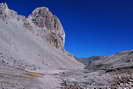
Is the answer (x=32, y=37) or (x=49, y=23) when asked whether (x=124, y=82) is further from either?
(x=49, y=23)

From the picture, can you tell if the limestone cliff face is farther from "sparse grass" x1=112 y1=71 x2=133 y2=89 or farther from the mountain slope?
"sparse grass" x1=112 y1=71 x2=133 y2=89

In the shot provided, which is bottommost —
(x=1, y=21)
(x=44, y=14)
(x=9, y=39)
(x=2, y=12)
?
(x=9, y=39)

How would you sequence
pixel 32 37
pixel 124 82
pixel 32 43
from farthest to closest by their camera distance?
1. pixel 32 37
2. pixel 32 43
3. pixel 124 82

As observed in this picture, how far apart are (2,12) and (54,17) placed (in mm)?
70230

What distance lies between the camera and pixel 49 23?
150375 mm

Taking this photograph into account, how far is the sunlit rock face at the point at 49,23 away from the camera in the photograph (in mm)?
136875

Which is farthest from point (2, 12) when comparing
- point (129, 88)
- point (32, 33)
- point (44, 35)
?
point (129, 88)

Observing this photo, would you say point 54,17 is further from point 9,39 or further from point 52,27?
point 9,39

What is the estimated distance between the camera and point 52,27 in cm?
15212

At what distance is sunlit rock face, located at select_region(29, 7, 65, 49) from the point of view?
137 metres

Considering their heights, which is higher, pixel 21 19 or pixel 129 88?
pixel 21 19

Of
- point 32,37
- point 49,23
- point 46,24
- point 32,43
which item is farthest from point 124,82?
point 49,23

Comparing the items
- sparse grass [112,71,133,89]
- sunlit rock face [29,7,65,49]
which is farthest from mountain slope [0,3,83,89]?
sparse grass [112,71,133,89]

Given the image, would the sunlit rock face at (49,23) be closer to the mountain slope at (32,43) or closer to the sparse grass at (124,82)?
the mountain slope at (32,43)
